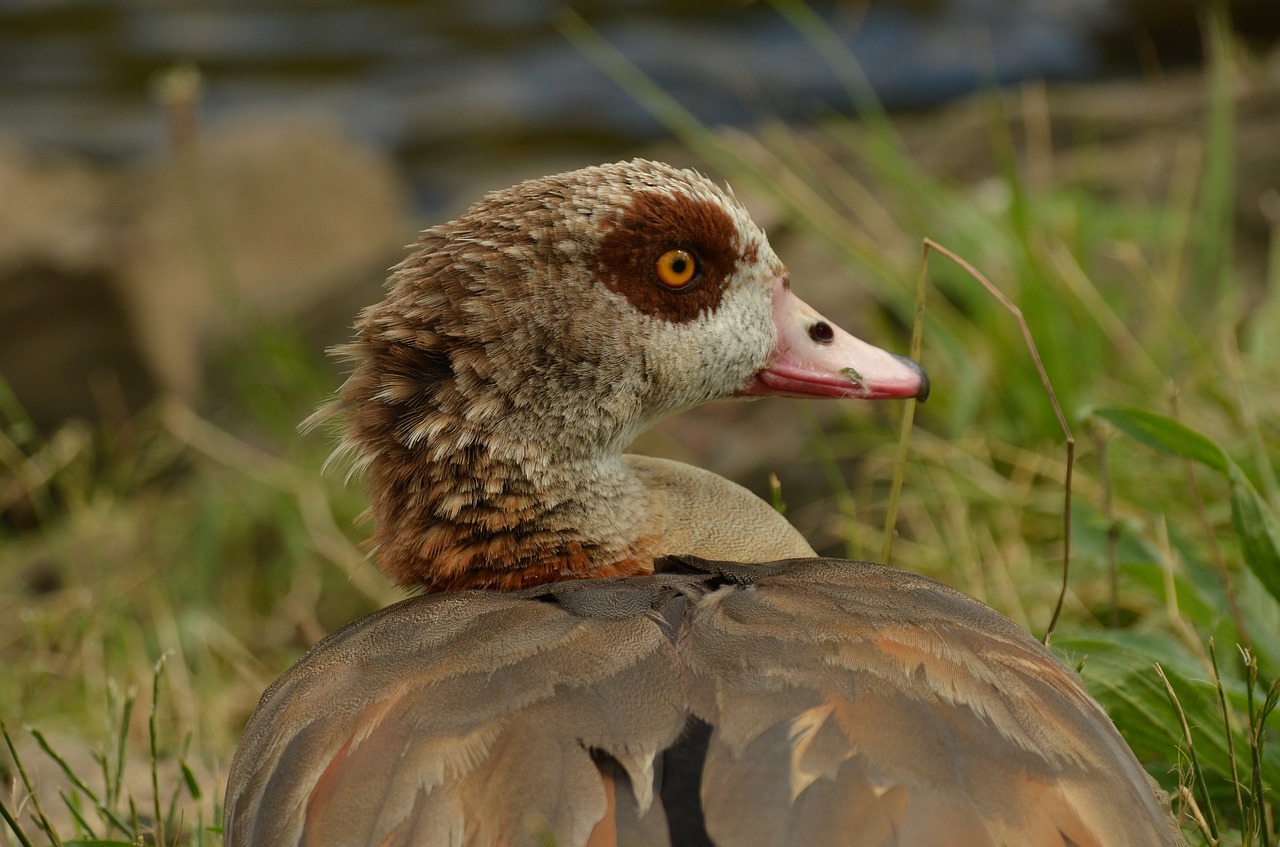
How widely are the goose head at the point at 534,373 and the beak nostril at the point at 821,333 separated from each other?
237mm

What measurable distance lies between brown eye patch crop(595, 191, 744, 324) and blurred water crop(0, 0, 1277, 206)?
6.61 m

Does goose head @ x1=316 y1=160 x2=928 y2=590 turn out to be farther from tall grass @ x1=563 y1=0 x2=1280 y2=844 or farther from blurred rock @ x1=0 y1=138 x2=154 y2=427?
A: blurred rock @ x1=0 y1=138 x2=154 y2=427

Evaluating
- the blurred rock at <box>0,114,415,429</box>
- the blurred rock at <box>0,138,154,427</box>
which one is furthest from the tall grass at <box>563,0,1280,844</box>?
the blurred rock at <box>0,138,154,427</box>

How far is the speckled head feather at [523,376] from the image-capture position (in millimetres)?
2266

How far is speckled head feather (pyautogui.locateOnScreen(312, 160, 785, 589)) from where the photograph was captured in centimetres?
227

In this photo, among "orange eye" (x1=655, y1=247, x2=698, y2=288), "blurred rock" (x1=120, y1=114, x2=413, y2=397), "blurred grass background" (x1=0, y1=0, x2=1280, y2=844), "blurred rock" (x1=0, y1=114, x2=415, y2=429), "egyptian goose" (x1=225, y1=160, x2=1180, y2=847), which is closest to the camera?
"egyptian goose" (x1=225, y1=160, x2=1180, y2=847)

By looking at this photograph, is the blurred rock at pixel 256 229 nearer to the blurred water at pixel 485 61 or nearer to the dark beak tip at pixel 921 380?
the blurred water at pixel 485 61

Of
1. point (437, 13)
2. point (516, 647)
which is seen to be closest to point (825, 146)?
point (516, 647)

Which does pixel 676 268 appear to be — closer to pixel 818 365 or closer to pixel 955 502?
pixel 818 365

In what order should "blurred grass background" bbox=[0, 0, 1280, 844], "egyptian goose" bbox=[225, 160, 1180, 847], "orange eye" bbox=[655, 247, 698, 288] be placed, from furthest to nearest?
"blurred grass background" bbox=[0, 0, 1280, 844], "orange eye" bbox=[655, 247, 698, 288], "egyptian goose" bbox=[225, 160, 1180, 847]

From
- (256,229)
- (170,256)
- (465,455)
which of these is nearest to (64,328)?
(170,256)

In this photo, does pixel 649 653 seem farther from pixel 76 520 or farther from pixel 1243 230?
pixel 1243 230

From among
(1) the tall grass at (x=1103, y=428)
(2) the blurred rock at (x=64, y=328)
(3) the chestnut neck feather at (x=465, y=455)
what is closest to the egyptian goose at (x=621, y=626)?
(3) the chestnut neck feather at (x=465, y=455)

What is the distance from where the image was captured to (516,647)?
185cm
